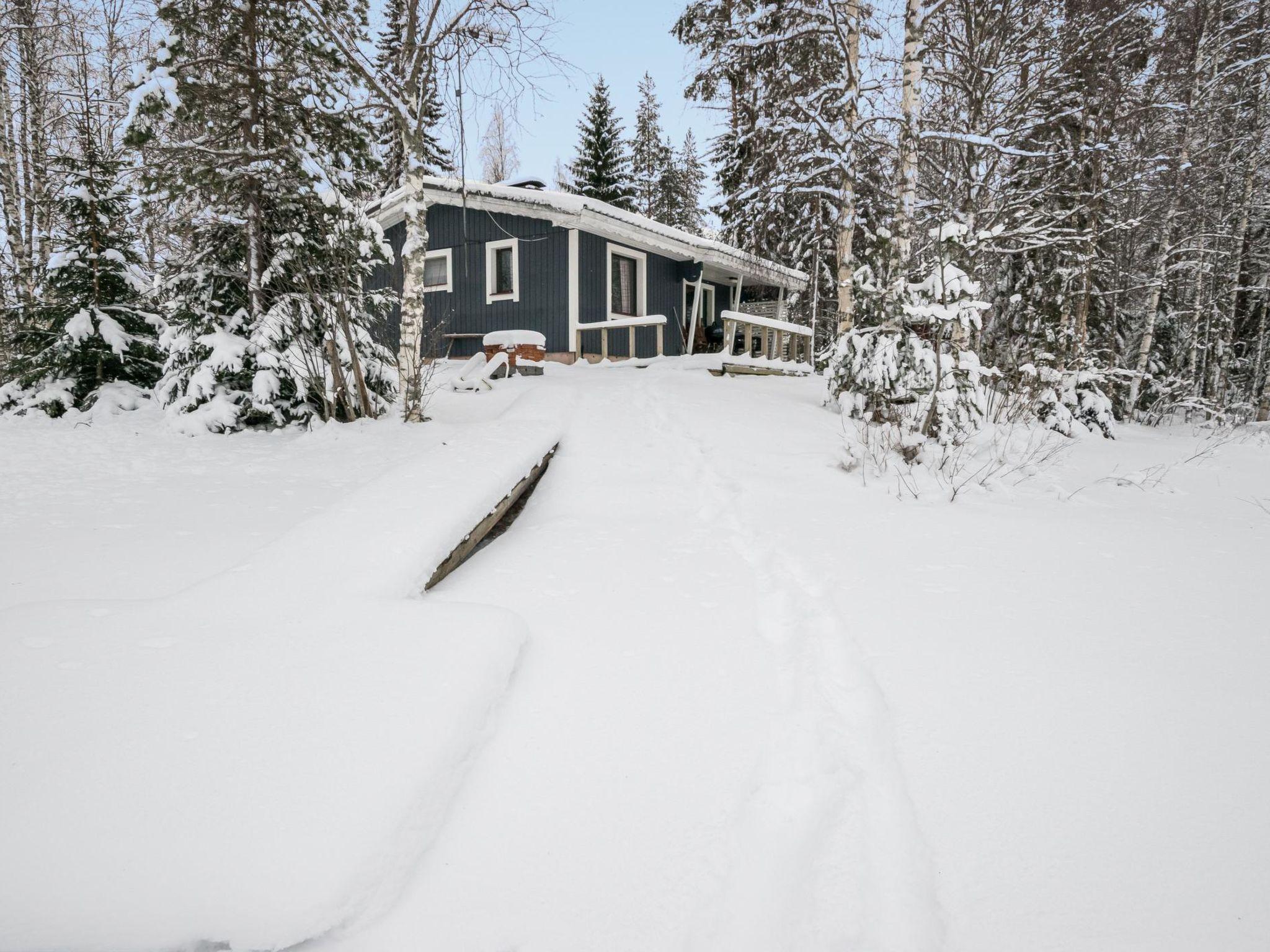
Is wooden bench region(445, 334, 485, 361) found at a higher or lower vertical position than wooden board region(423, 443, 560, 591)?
higher

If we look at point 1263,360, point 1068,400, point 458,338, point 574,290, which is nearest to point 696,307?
point 574,290

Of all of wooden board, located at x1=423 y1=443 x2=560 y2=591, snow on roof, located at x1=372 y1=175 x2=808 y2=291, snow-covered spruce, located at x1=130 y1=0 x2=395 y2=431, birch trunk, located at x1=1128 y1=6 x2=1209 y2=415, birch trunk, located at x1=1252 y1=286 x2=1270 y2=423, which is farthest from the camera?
birch trunk, located at x1=1252 y1=286 x2=1270 y2=423

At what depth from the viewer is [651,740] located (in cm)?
186

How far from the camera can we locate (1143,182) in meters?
10.7

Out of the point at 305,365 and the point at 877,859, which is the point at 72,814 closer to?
the point at 877,859

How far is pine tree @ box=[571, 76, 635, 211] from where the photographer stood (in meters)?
24.8

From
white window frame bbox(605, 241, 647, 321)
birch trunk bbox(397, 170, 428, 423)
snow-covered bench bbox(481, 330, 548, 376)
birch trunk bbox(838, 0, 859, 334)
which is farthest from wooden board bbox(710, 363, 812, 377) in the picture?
birch trunk bbox(397, 170, 428, 423)

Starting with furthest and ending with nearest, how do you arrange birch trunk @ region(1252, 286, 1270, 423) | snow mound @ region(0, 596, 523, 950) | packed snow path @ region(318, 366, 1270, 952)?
birch trunk @ region(1252, 286, 1270, 423)
packed snow path @ region(318, 366, 1270, 952)
snow mound @ region(0, 596, 523, 950)

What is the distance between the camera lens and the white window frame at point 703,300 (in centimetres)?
1670

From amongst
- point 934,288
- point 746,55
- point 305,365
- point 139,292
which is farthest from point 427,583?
point 746,55

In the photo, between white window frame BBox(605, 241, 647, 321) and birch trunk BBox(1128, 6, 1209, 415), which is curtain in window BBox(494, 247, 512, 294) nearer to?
white window frame BBox(605, 241, 647, 321)

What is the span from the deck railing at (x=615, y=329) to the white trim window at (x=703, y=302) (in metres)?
2.86

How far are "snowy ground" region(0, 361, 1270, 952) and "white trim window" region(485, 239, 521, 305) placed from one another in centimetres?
1111

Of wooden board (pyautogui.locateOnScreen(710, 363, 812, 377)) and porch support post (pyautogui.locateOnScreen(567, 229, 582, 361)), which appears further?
porch support post (pyautogui.locateOnScreen(567, 229, 582, 361))
